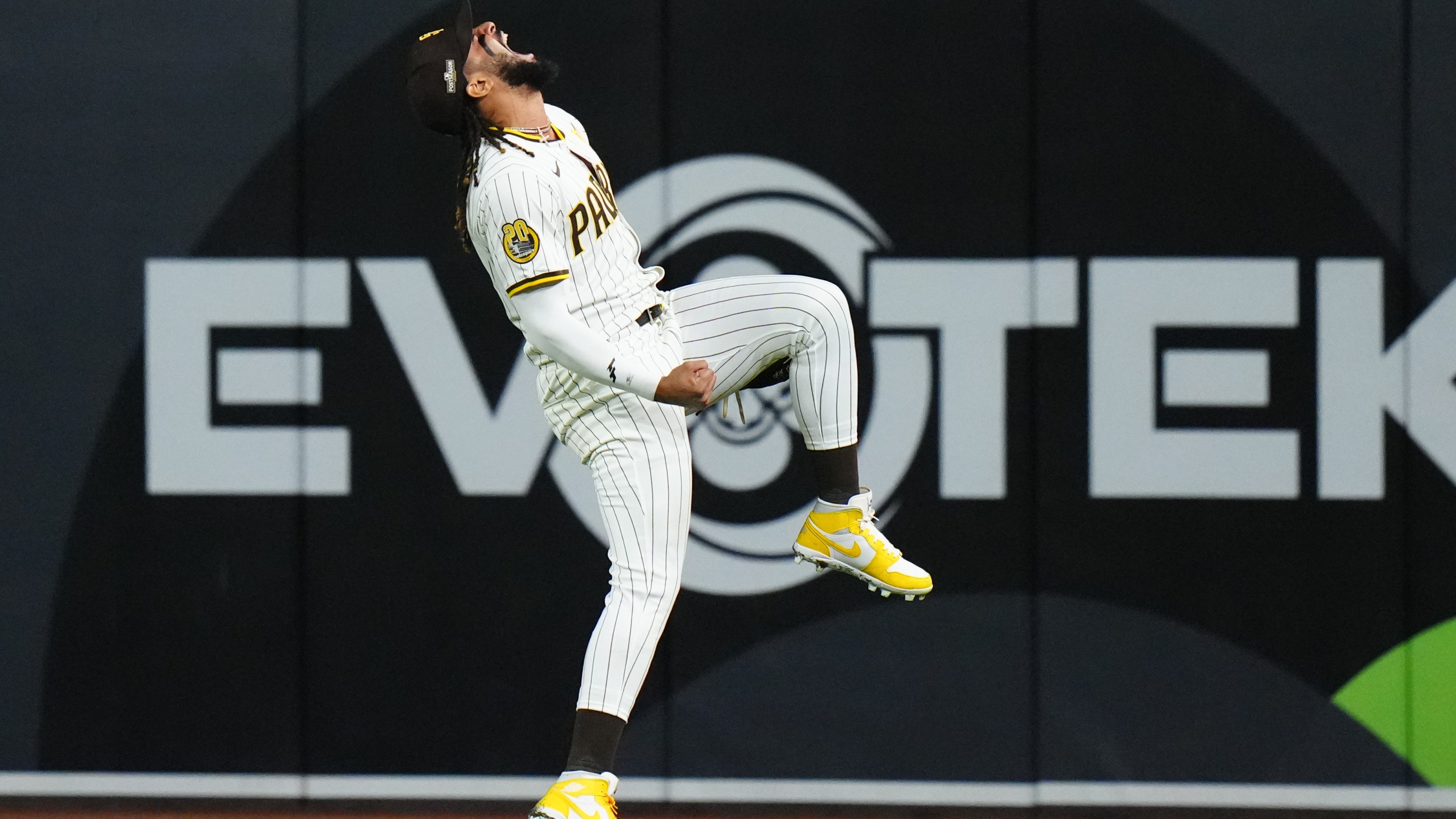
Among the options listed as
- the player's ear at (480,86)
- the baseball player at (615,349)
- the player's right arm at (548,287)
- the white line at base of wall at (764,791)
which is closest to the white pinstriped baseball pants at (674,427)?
the baseball player at (615,349)

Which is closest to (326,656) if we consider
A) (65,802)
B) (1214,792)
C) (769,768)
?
(65,802)

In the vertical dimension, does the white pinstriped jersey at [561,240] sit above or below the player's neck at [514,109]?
below

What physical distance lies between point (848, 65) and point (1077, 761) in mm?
2469

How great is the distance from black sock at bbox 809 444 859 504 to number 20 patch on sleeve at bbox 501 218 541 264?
0.81 meters

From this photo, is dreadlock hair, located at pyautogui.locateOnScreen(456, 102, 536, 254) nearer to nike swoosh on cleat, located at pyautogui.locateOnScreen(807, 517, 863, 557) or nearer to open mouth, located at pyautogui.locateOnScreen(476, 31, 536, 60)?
open mouth, located at pyautogui.locateOnScreen(476, 31, 536, 60)

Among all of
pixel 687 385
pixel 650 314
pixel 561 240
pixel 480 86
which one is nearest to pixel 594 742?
pixel 687 385

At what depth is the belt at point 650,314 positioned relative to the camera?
3.31 meters

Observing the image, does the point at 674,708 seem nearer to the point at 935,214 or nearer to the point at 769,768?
the point at 769,768

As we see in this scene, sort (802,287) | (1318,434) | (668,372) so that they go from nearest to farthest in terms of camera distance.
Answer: (668,372)
(802,287)
(1318,434)

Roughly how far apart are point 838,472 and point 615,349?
25.3 inches

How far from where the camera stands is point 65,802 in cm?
512

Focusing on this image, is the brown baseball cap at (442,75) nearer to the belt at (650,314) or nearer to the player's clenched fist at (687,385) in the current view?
the belt at (650,314)

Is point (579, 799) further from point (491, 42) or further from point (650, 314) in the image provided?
point (491, 42)

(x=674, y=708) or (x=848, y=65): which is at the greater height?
(x=848, y=65)
